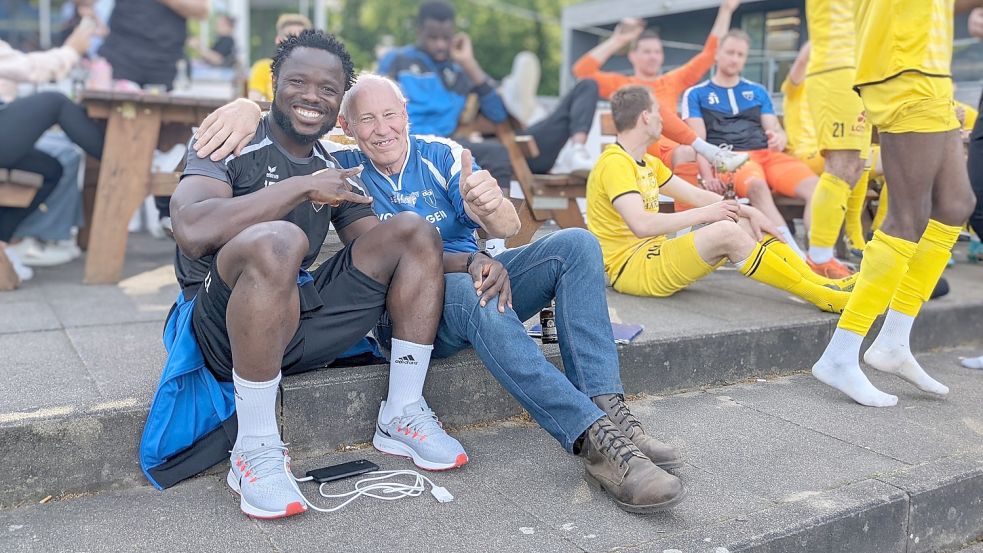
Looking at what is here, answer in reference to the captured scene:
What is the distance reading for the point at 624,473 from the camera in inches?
89.8

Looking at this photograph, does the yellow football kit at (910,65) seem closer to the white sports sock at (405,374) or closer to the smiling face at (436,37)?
the white sports sock at (405,374)

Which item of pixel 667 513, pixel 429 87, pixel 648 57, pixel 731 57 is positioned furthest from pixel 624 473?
pixel 648 57

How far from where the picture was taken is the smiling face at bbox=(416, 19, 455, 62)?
6.09m

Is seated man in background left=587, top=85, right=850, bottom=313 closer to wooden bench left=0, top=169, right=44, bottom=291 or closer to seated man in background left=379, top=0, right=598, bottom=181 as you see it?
seated man in background left=379, top=0, right=598, bottom=181

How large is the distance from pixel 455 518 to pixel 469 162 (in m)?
1.19

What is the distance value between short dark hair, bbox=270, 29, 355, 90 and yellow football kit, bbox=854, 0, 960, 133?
2022 millimetres

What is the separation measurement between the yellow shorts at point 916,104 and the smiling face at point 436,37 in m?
3.62

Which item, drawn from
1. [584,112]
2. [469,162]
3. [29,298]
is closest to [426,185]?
[469,162]

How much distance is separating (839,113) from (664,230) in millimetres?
1250

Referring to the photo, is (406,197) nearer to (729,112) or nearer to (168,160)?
(729,112)

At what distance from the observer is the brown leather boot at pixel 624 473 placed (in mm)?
2232

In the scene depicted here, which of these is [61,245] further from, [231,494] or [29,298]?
[231,494]

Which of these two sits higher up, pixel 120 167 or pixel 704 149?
pixel 704 149

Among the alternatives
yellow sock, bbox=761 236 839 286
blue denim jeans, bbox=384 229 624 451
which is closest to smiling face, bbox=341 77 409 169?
blue denim jeans, bbox=384 229 624 451
